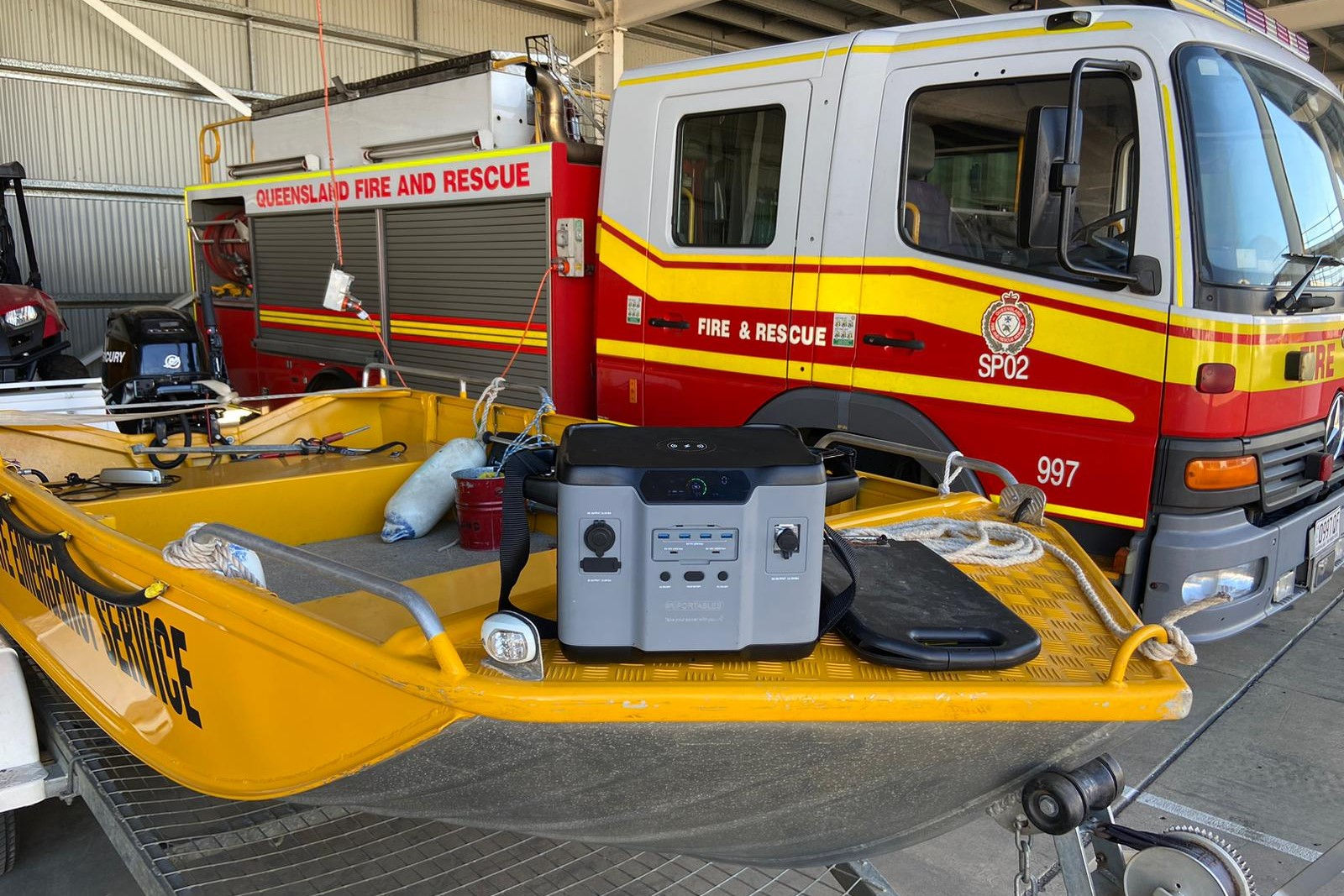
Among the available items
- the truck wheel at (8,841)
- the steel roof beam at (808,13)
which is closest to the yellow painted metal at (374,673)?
the truck wheel at (8,841)

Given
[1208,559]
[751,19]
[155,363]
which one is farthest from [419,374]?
[751,19]

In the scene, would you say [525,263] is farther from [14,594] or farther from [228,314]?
[228,314]

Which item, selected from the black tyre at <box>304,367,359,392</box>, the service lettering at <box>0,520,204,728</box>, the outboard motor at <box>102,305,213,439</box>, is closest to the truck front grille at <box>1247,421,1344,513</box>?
the service lettering at <box>0,520,204,728</box>

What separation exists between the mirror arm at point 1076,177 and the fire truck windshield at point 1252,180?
6.2 inches

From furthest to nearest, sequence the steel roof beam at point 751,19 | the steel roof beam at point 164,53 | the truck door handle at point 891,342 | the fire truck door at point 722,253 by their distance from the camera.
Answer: the steel roof beam at point 751,19 → the steel roof beam at point 164,53 → the fire truck door at point 722,253 → the truck door handle at point 891,342

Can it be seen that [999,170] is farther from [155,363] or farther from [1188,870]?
[155,363]

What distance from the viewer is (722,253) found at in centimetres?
390

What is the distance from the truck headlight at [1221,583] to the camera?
2967 millimetres

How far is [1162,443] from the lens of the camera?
297 centimetres

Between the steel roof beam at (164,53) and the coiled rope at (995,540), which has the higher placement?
the steel roof beam at (164,53)

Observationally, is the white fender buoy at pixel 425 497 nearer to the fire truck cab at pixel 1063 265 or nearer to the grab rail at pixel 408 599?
the fire truck cab at pixel 1063 265

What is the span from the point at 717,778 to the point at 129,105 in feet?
40.5

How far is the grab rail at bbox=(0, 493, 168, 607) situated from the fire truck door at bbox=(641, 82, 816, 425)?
2.38 meters

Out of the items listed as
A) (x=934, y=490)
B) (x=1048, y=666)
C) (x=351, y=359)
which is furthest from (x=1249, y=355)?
(x=351, y=359)
